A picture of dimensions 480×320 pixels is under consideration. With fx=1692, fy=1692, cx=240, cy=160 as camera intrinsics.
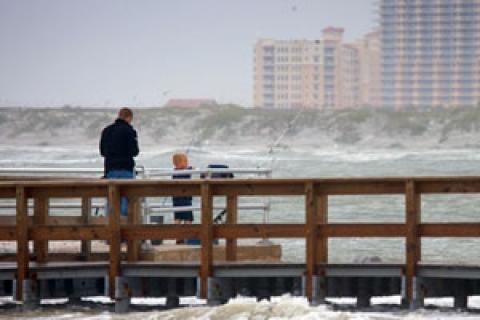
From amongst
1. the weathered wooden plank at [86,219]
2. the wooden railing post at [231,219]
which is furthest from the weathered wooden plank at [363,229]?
the weathered wooden plank at [86,219]

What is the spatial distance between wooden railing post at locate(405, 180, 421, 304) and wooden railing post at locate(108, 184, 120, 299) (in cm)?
284

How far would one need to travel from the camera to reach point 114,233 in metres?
16.7

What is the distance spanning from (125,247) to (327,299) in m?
2.28

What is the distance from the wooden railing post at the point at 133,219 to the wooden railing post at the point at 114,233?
268 mm

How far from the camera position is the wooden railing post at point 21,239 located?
16.8 metres

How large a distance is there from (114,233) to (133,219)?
43cm

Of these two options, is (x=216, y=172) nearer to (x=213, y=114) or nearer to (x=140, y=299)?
(x=140, y=299)

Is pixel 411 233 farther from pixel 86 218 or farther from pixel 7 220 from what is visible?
pixel 7 220

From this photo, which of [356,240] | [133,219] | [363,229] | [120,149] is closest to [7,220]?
[120,149]

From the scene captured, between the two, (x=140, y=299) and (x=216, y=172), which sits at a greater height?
(x=216, y=172)

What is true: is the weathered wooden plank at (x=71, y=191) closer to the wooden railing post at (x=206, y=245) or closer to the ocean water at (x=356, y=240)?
the wooden railing post at (x=206, y=245)

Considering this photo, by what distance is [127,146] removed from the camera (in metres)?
18.7

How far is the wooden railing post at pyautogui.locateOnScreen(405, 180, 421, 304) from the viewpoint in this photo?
53.7ft

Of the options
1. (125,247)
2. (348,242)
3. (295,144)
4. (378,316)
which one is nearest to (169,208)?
(125,247)
